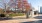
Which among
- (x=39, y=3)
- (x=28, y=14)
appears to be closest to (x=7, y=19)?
(x=28, y=14)

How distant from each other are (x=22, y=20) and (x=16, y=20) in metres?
0.11

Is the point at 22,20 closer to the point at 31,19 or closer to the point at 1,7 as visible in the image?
the point at 31,19

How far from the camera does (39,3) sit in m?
1.75

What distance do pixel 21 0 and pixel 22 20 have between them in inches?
14.5

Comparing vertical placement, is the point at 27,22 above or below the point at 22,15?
below

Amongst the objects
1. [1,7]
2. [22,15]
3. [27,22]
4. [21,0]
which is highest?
[21,0]

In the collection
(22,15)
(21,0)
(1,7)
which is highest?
(21,0)

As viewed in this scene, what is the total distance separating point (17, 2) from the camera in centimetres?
175

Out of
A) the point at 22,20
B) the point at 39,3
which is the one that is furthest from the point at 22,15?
the point at 39,3

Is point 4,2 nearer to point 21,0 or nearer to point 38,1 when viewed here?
point 21,0

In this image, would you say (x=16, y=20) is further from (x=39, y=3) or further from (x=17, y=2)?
(x=39, y=3)

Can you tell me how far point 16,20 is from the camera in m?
1.71

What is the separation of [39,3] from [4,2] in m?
0.64

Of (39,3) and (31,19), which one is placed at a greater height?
(39,3)
